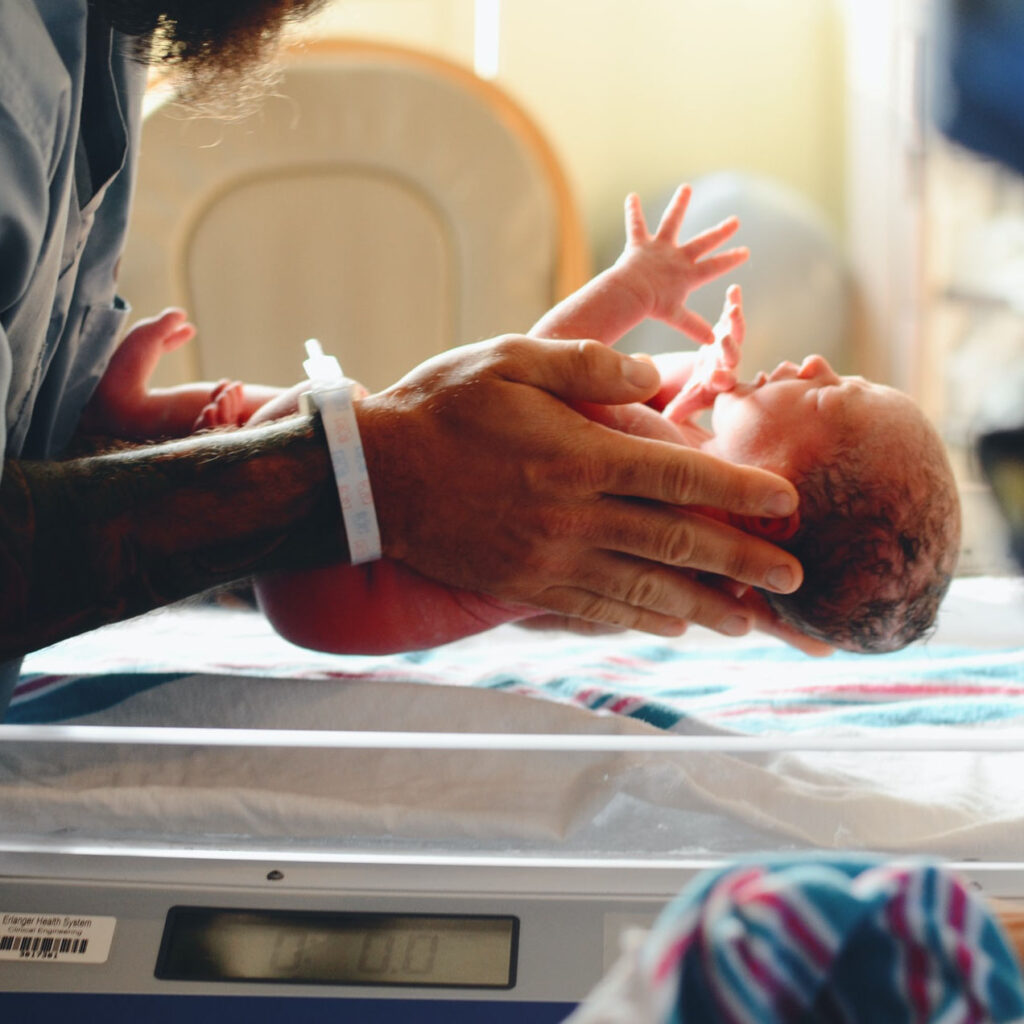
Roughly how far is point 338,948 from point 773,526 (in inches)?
18.4

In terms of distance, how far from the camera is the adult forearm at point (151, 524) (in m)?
0.71

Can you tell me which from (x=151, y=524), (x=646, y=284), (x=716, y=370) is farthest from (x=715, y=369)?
(x=151, y=524)

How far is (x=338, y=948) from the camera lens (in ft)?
1.95

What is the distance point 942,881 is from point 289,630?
26.2 inches

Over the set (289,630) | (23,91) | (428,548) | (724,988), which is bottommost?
(289,630)

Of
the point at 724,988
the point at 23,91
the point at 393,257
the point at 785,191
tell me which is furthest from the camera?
the point at 785,191

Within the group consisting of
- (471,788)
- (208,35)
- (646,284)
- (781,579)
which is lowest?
(471,788)

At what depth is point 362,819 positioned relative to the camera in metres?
0.71

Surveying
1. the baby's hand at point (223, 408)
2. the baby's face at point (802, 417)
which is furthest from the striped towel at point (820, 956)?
the baby's hand at point (223, 408)

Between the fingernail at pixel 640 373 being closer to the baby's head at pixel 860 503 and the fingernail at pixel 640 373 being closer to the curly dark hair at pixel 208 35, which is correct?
the baby's head at pixel 860 503

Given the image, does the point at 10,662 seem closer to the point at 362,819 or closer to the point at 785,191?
the point at 362,819

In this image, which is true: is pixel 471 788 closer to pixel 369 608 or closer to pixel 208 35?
pixel 369 608

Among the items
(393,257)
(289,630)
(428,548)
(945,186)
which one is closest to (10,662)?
(289,630)

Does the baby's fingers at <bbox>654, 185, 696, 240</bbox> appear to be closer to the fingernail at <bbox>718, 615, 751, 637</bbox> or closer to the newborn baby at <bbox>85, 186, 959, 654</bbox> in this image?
the newborn baby at <bbox>85, 186, 959, 654</bbox>
